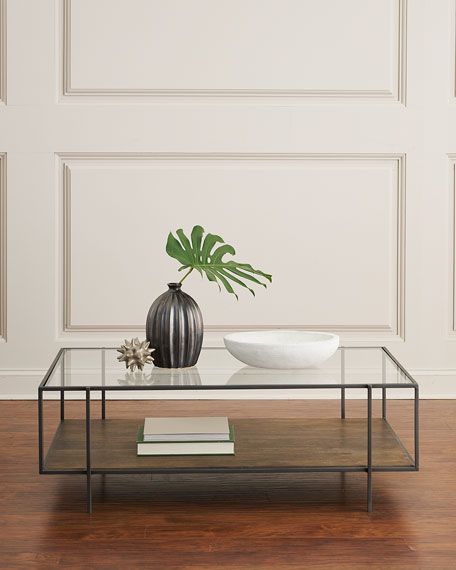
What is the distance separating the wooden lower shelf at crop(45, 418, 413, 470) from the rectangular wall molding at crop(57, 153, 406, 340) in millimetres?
1069

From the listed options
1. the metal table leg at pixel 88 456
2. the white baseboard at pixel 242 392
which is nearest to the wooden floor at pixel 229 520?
the metal table leg at pixel 88 456

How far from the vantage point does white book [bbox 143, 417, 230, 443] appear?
233cm

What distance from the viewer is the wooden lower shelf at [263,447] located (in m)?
2.28

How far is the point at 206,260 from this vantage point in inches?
99.5

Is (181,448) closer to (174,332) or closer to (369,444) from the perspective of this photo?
(174,332)

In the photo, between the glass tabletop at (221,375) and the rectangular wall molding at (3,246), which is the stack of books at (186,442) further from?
the rectangular wall molding at (3,246)

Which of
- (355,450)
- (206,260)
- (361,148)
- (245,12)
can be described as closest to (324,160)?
(361,148)

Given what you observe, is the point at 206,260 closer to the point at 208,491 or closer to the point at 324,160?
the point at 208,491

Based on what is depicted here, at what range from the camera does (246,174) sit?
373cm

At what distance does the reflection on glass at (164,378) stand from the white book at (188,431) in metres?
0.15

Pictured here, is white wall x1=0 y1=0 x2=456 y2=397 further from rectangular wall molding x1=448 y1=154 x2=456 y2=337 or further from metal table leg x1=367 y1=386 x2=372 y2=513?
metal table leg x1=367 y1=386 x2=372 y2=513

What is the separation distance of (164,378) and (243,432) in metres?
0.41

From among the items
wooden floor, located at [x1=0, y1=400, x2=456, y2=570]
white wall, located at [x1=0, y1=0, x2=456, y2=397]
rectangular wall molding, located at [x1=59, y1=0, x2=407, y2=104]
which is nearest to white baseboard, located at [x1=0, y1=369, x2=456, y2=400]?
white wall, located at [x1=0, y1=0, x2=456, y2=397]

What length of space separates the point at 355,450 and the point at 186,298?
613 mm
